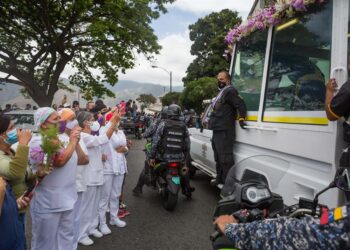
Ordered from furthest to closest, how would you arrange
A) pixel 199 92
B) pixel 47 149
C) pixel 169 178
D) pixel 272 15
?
1. pixel 199 92
2. pixel 169 178
3. pixel 272 15
4. pixel 47 149

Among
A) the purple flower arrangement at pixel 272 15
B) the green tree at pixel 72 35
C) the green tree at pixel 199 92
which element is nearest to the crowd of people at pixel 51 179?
the purple flower arrangement at pixel 272 15

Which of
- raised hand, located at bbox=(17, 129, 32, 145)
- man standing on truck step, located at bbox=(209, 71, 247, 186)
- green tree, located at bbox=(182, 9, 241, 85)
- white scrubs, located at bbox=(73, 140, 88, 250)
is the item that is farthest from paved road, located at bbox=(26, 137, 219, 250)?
green tree, located at bbox=(182, 9, 241, 85)

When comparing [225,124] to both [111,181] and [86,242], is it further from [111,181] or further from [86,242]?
[86,242]

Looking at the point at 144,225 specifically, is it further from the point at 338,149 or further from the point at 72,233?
the point at 338,149

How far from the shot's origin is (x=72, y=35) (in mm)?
18641

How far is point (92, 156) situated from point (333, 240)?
3.30 metres

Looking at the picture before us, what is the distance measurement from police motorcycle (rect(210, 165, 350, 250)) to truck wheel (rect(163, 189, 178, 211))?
3.65 m

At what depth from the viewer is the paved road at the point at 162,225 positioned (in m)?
4.32

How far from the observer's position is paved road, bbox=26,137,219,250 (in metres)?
4.32

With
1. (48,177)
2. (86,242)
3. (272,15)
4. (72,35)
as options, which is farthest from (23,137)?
(72,35)

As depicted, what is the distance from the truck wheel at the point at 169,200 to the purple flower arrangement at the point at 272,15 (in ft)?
8.69

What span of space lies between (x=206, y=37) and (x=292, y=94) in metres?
32.5

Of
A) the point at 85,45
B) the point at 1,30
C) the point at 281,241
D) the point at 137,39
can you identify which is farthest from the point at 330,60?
the point at 1,30

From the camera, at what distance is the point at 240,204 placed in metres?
1.90
